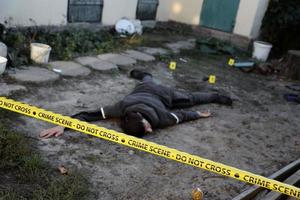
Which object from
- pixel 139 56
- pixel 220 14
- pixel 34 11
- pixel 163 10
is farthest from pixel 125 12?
pixel 34 11

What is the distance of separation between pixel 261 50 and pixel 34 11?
5.30 m

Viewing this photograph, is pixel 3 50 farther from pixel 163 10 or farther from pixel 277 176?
pixel 163 10

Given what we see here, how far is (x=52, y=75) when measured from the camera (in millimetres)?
5898

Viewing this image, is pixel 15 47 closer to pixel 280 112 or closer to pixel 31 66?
pixel 31 66

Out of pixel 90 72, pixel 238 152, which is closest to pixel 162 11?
pixel 90 72

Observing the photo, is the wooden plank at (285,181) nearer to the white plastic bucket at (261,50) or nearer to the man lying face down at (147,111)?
the man lying face down at (147,111)

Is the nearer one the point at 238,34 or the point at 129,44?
the point at 129,44

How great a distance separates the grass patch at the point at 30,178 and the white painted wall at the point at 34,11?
368cm

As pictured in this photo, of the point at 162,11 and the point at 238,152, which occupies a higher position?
the point at 162,11

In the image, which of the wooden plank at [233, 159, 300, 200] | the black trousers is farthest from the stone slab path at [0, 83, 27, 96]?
the wooden plank at [233, 159, 300, 200]

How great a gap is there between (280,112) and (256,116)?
0.59m

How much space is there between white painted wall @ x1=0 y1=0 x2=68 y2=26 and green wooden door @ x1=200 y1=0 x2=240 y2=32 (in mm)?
4098

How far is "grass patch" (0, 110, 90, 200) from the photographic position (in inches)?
126

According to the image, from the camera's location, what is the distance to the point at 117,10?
905cm
